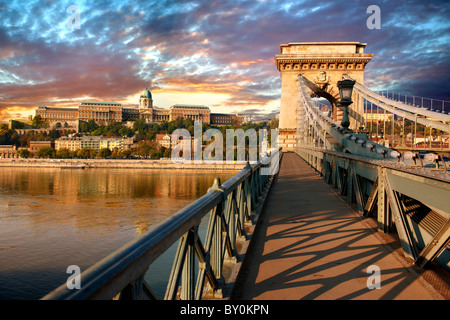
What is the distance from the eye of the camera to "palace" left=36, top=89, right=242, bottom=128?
17050 cm

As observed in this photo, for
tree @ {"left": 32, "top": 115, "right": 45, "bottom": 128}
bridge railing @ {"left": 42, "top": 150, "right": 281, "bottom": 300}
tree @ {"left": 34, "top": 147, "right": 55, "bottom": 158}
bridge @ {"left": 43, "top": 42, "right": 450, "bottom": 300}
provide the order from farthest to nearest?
tree @ {"left": 32, "top": 115, "right": 45, "bottom": 128}, tree @ {"left": 34, "top": 147, "right": 55, "bottom": 158}, bridge @ {"left": 43, "top": 42, "right": 450, "bottom": 300}, bridge railing @ {"left": 42, "top": 150, "right": 281, "bottom": 300}

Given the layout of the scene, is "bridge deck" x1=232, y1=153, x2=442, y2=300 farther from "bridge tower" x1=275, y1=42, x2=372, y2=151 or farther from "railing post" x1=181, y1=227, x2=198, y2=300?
"bridge tower" x1=275, y1=42, x2=372, y2=151

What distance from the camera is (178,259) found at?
6.67ft

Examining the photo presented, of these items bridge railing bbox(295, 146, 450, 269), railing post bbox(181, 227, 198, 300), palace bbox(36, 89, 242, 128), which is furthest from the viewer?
palace bbox(36, 89, 242, 128)

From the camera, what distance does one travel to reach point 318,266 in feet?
11.2

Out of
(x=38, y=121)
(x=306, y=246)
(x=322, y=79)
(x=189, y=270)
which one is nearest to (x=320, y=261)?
(x=306, y=246)

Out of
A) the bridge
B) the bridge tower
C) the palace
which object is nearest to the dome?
the palace

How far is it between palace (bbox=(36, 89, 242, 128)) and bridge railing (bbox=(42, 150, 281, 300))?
168 meters

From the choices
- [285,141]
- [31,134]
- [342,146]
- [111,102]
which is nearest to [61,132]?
[31,134]

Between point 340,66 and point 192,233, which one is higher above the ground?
point 340,66

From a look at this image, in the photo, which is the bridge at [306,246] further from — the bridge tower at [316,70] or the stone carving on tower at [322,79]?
the stone carving on tower at [322,79]
